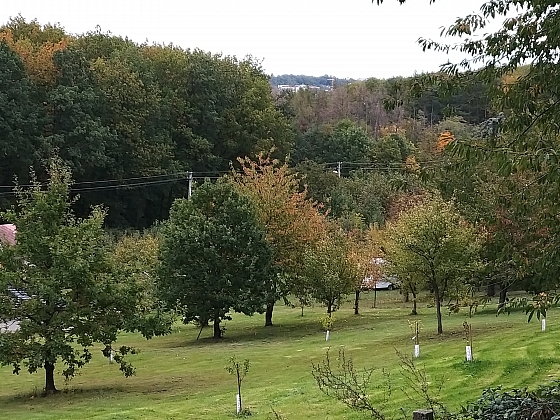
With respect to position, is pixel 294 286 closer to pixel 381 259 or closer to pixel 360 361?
pixel 381 259

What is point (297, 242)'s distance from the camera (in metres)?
32.8

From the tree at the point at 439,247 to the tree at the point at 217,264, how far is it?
7.13 m

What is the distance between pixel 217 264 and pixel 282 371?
10280 mm

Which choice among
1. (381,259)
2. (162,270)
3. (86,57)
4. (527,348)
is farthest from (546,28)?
(86,57)

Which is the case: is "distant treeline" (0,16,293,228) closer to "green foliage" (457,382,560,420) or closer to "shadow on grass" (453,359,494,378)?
"shadow on grass" (453,359,494,378)

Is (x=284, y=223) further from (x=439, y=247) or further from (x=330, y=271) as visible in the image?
(x=439, y=247)

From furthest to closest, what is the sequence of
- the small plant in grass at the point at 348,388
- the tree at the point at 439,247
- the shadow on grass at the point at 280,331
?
the shadow on grass at the point at 280,331, the tree at the point at 439,247, the small plant in grass at the point at 348,388

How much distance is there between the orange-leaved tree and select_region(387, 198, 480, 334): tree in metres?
7.92

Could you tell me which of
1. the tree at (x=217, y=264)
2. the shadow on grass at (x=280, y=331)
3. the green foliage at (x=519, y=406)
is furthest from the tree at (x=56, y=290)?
the green foliage at (x=519, y=406)

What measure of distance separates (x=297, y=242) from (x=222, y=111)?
37.6 m

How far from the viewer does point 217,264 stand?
29.7 m

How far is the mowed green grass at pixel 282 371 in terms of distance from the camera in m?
14.0

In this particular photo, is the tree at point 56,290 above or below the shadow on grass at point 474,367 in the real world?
above

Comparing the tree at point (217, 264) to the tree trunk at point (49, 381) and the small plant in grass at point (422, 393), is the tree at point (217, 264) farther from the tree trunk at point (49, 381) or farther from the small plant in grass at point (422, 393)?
the small plant in grass at point (422, 393)
